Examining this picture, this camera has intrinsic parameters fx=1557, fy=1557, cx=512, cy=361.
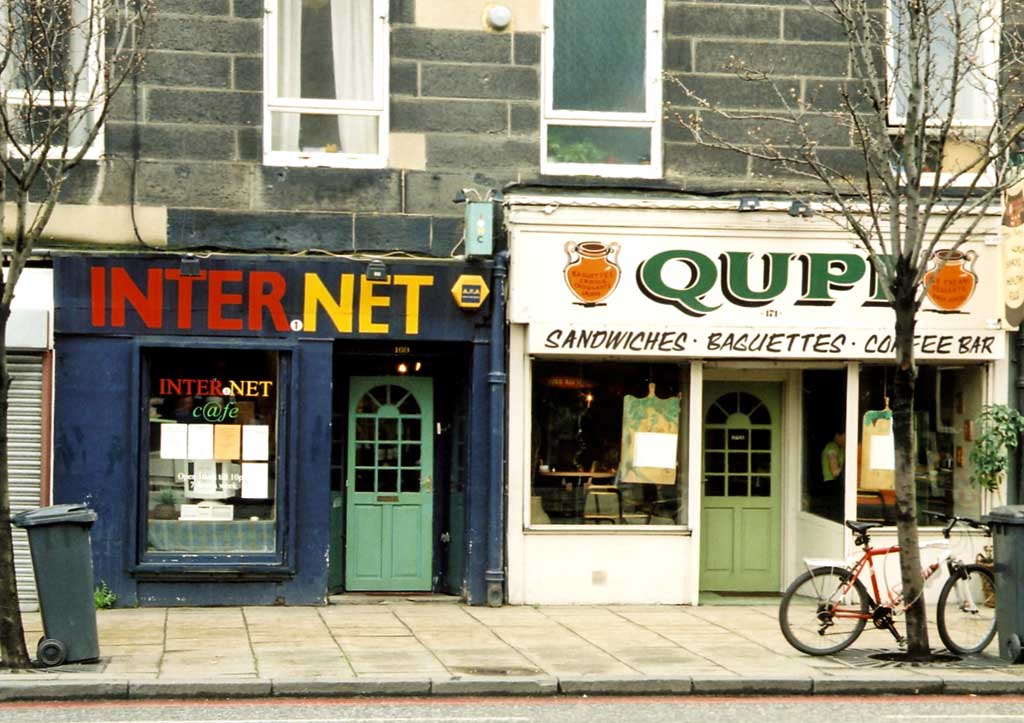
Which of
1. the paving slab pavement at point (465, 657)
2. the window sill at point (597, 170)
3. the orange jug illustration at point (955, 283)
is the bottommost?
the paving slab pavement at point (465, 657)

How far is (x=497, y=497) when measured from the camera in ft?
49.3

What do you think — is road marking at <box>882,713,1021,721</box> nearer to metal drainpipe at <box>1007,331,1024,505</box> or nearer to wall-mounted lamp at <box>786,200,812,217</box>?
metal drainpipe at <box>1007,331,1024,505</box>

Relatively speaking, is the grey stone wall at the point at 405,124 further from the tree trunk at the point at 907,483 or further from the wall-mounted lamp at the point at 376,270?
the tree trunk at the point at 907,483

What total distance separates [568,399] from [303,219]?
3150mm

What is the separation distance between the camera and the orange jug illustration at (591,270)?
1505cm

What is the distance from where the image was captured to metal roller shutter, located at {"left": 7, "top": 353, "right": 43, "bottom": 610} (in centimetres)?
1445

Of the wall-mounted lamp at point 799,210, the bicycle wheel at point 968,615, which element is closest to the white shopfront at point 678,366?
the wall-mounted lamp at point 799,210

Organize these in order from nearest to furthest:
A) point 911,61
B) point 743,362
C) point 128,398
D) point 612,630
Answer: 1. point 911,61
2. point 612,630
3. point 128,398
4. point 743,362

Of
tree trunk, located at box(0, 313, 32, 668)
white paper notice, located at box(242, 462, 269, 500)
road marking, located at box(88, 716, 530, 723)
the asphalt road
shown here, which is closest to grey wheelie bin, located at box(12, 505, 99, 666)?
tree trunk, located at box(0, 313, 32, 668)

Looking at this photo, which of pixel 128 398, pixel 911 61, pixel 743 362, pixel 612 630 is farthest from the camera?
pixel 743 362

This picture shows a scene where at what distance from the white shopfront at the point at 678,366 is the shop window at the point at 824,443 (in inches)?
0.8

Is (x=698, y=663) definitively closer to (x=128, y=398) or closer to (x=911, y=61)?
(x=911, y=61)

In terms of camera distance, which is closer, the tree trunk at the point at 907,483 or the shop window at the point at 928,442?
the tree trunk at the point at 907,483

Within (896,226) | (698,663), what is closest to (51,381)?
(698,663)
